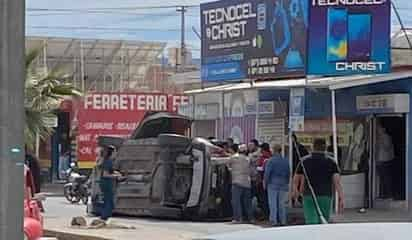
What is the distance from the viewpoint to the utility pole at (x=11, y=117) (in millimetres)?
6918

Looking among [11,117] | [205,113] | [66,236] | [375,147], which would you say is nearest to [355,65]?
[375,147]

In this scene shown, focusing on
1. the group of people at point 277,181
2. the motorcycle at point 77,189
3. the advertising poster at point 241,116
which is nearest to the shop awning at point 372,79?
the group of people at point 277,181

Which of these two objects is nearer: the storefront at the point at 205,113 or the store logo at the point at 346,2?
the store logo at the point at 346,2

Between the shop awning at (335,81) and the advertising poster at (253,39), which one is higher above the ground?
the advertising poster at (253,39)

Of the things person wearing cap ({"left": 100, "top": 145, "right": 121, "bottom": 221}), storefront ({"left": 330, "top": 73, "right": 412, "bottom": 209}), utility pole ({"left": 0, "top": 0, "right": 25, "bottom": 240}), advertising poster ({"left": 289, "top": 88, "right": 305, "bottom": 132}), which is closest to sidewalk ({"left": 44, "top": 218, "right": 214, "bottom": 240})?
person wearing cap ({"left": 100, "top": 145, "right": 121, "bottom": 221})

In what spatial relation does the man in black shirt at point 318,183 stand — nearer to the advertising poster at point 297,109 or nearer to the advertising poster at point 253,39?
the advertising poster at point 297,109

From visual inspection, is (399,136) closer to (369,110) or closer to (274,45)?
(369,110)

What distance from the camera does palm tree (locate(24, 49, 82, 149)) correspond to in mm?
23109

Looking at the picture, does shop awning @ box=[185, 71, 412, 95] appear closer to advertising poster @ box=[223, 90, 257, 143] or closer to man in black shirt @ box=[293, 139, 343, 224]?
advertising poster @ box=[223, 90, 257, 143]

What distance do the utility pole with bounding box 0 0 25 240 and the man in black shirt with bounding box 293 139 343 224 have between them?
10515 millimetres

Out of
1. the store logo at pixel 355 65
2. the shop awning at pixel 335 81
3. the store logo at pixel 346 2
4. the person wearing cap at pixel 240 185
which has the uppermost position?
the store logo at pixel 346 2

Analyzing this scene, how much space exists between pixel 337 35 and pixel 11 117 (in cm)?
1681

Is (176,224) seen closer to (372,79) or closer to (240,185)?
(240,185)

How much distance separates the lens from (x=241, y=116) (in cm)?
2720
